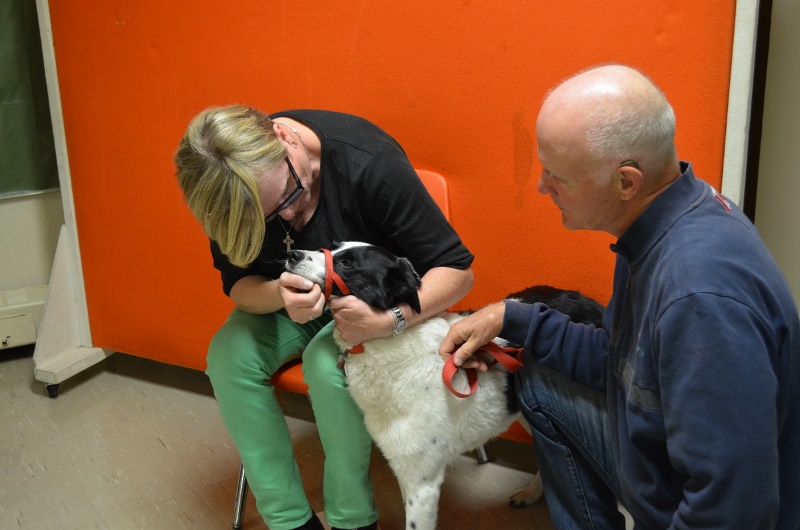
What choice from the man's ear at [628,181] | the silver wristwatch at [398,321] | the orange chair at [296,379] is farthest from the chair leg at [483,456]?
the man's ear at [628,181]

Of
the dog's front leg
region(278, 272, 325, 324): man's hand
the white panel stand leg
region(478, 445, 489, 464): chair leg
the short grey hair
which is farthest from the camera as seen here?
the white panel stand leg

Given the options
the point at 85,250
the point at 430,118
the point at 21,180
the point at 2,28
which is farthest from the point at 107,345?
the point at 430,118

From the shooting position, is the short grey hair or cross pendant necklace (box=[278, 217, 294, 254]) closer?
the short grey hair

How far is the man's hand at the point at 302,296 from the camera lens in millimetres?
1608

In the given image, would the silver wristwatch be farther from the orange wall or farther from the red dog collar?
the orange wall

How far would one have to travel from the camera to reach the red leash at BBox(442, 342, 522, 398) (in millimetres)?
1630

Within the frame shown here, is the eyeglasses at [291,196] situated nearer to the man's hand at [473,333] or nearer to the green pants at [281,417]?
the green pants at [281,417]

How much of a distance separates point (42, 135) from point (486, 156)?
2.17 metres

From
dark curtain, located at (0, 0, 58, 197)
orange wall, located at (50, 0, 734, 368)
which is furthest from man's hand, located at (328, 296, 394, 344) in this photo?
dark curtain, located at (0, 0, 58, 197)

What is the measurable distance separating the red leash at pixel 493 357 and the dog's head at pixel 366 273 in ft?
0.52

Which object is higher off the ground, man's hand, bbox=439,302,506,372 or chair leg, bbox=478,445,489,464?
man's hand, bbox=439,302,506,372

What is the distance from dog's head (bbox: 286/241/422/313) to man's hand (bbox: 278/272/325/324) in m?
0.02

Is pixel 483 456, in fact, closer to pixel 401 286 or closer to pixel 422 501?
pixel 422 501

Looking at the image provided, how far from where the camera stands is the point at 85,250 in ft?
10.4
